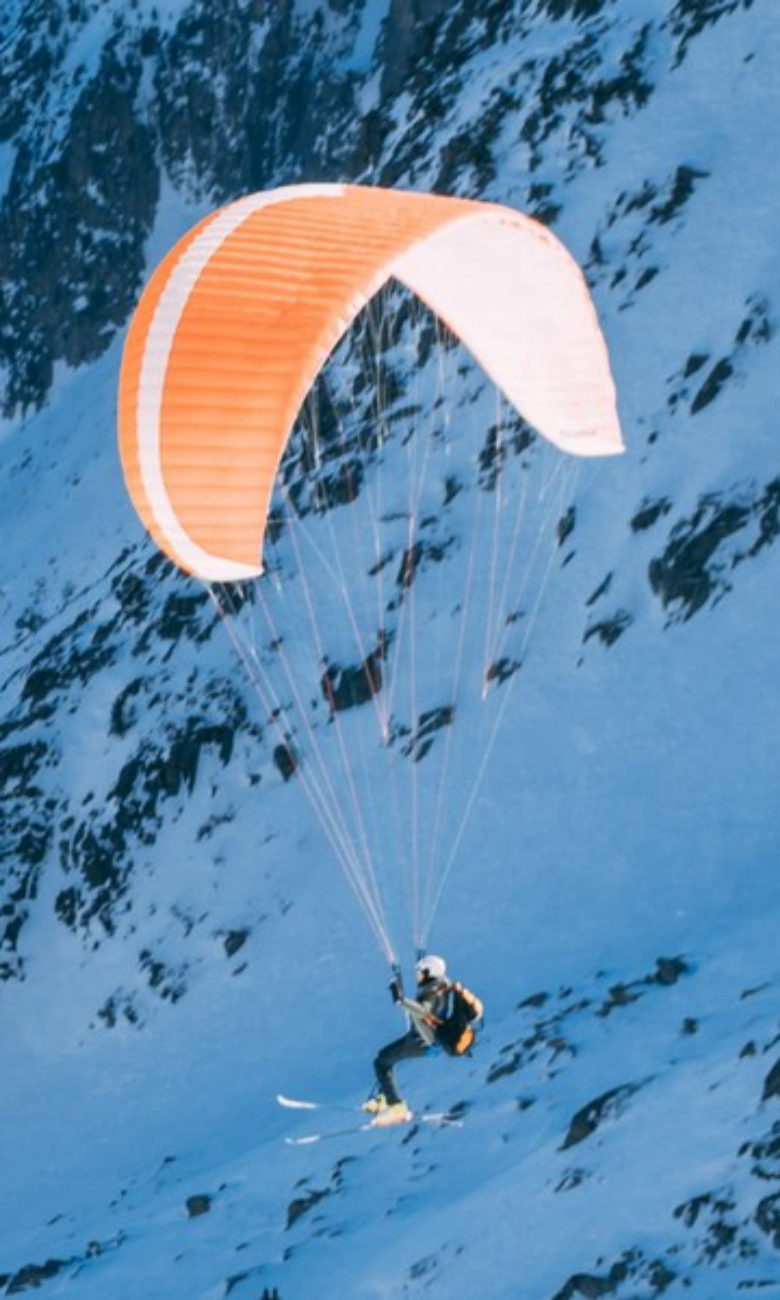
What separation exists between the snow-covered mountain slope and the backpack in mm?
3894

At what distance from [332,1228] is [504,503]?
14.7m

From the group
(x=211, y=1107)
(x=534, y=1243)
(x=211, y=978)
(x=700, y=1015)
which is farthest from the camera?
(x=211, y=978)

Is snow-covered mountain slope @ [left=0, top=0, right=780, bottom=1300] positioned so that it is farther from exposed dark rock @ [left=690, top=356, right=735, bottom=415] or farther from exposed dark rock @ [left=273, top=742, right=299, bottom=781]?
exposed dark rock @ [left=273, top=742, right=299, bottom=781]

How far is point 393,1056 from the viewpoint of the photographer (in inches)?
641

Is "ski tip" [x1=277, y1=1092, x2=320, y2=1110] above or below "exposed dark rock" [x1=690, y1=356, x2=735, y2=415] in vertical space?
below

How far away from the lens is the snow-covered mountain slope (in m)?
22.6

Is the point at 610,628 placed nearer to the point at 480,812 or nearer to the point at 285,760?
the point at 480,812

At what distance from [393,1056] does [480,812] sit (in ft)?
51.0

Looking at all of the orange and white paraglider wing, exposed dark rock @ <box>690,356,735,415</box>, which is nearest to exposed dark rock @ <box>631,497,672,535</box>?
exposed dark rock @ <box>690,356,735,415</box>

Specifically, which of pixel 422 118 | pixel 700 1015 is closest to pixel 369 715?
pixel 700 1015

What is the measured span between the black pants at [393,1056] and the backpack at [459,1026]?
10.0 inches

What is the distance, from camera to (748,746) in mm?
28953

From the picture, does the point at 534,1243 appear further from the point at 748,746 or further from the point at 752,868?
the point at 748,746

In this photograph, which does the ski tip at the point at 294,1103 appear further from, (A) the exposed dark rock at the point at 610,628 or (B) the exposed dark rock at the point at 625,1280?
(A) the exposed dark rock at the point at 610,628
